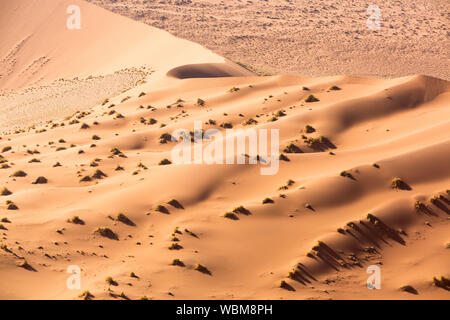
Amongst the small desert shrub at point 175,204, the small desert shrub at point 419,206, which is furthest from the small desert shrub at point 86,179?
the small desert shrub at point 419,206

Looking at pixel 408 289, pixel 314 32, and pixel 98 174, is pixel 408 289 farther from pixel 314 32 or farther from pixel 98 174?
pixel 314 32

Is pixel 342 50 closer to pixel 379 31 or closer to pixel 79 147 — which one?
pixel 379 31

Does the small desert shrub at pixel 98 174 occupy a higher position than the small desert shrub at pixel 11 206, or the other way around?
the small desert shrub at pixel 98 174

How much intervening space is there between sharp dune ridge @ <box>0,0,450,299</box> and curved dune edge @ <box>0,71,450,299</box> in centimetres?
6

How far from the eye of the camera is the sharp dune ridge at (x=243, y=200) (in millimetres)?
18297

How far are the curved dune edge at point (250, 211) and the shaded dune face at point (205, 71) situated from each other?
1451 cm

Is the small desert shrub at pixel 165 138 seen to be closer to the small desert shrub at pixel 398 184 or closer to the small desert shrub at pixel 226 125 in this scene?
the small desert shrub at pixel 226 125

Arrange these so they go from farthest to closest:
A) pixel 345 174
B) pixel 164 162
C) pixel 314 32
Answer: pixel 314 32 < pixel 164 162 < pixel 345 174

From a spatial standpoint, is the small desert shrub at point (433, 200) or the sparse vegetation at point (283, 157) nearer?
the small desert shrub at point (433, 200)

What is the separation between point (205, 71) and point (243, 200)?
27161 mm

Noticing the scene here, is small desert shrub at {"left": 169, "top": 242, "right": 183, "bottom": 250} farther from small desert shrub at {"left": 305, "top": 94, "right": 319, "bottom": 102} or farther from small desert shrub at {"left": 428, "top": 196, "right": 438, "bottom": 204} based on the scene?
small desert shrub at {"left": 305, "top": 94, "right": 319, "bottom": 102}

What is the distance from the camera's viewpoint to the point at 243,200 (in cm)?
2325

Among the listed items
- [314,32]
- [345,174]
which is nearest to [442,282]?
[345,174]
